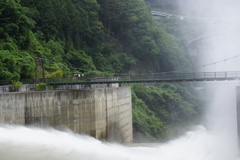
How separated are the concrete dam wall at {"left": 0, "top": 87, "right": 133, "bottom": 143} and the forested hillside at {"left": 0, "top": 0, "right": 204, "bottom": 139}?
602cm

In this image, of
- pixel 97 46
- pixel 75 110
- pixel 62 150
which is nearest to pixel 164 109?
pixel 97 46

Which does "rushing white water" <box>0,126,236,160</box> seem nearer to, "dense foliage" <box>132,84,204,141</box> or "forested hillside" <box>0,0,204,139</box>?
"forested hillside" <box>0,0,204,139</box>

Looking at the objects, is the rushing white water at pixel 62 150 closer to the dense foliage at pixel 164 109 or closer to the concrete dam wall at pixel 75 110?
the concrete dam wall at pixel 75 110

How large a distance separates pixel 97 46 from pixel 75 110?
3478 cm

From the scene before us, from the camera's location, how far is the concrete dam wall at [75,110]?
96.4 ft

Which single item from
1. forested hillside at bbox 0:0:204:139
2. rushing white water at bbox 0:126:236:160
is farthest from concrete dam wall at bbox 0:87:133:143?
forested hillside at bbox 0:0:204:139

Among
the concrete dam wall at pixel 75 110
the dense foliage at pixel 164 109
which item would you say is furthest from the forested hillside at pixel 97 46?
the concrete dam wall at pixel 75 110

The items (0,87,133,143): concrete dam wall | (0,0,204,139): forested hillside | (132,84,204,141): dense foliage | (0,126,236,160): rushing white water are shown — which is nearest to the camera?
(0,126,236,160): rushing white water

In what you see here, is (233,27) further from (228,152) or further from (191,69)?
(228,152)

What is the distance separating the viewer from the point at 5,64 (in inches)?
1433

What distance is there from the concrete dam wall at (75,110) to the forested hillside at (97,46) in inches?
237

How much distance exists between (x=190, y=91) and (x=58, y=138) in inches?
2428

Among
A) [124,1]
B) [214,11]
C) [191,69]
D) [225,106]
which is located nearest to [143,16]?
[124,1]

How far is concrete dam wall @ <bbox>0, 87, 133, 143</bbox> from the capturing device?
29.4 metres
